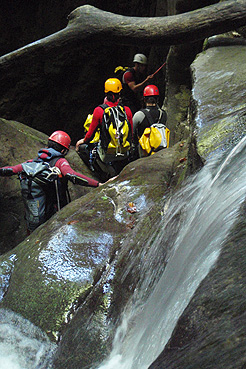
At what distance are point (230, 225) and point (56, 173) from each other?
3331 mm

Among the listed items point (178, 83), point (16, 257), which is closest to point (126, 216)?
point (16, 257)

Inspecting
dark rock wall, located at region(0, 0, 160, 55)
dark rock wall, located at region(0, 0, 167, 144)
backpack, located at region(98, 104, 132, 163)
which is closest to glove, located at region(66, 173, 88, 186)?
backpack, located at region(98, 104, 132, 163)

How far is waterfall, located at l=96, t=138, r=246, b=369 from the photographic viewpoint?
2.08 metres

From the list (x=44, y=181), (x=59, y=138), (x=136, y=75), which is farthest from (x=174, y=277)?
(x=136, y=75)

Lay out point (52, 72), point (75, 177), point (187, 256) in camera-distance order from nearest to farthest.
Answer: point (187, 256) → point (75, 177) → point (52, 72)

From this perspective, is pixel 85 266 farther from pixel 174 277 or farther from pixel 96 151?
pixel 96 151

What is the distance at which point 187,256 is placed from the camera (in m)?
2.49

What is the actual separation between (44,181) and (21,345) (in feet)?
7.51

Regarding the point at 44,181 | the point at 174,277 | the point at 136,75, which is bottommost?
the point at 174,277

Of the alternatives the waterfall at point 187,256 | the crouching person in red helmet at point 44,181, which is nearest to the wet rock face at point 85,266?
the waterfall at point 187,256

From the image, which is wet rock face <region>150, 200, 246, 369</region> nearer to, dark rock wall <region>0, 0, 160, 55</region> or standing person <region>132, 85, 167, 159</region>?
standing person <region>132, 85, 167, 159</region>

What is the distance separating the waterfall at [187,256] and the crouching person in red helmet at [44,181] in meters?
2.04

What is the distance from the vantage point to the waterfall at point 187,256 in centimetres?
208

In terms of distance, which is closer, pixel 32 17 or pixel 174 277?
pixel 174 277
